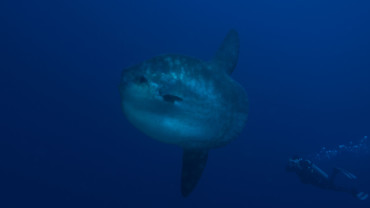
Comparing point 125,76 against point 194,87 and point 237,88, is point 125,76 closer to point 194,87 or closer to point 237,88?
point 194,87

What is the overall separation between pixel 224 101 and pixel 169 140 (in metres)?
0.59

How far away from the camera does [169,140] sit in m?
2.85

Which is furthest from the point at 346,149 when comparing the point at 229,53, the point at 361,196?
the point at 229,53

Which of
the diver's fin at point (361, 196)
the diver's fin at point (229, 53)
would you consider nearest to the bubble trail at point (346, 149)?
the diver's fin at point (361, 196)

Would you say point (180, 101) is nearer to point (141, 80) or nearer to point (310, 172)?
point (141, 80)

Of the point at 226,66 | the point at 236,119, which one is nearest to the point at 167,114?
the point at 236,119

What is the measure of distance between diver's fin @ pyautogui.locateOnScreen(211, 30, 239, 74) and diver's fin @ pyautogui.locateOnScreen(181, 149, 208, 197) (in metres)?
1.03

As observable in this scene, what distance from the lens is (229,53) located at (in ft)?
13.2

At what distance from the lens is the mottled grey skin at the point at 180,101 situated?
247cm

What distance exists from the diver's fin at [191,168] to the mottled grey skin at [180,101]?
1.90 feet

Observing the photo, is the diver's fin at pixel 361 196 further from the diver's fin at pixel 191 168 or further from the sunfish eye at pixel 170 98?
the sunfish eye at pixel 170 98

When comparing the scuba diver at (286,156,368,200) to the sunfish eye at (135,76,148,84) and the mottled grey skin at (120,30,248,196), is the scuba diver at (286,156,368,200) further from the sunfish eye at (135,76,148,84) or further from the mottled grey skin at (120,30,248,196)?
the sunfish eye at (135,76,148,84)

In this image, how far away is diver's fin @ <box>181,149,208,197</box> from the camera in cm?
362

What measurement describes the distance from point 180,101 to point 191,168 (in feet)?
4.45
